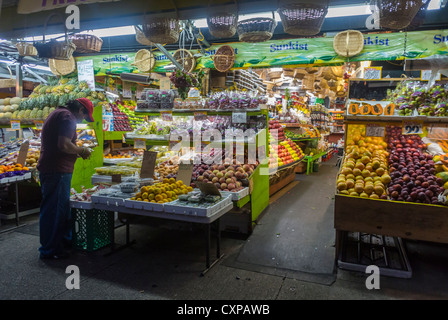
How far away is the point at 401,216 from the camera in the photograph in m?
3.05

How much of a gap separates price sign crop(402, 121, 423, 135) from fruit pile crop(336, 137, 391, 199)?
0.49 m

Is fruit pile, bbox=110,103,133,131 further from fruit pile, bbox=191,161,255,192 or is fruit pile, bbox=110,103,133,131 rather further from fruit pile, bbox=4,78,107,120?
fruit pile, bbox=191,161,255,192

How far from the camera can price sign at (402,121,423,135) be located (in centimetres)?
382

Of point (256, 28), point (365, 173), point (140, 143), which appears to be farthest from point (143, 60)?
point (365, 173)

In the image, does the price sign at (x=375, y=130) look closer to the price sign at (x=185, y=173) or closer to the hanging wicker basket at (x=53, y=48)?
the price sign at (x=185, y=173)

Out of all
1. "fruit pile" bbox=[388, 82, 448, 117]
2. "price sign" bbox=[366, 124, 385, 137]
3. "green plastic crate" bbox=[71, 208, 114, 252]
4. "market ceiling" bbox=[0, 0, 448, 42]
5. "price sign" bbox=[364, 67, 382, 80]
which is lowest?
"green plastic crate" bbox=[71, 208, 114, 252]

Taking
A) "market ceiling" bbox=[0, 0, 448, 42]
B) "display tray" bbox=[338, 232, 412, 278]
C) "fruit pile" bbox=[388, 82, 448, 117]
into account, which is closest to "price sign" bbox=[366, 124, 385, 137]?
"fruit pile" bbox=[388, 82, 448, 117]

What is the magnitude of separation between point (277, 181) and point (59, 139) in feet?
14.1

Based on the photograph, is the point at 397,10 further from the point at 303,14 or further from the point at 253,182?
the point at 253,182

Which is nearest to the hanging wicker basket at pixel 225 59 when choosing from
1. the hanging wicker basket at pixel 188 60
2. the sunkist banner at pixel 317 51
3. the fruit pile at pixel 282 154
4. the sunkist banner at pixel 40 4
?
the sunkist banner at pixel 317 51

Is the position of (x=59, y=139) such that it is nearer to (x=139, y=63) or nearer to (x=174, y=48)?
(x=139, y=63)

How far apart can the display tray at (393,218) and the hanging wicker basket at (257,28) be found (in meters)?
2.00

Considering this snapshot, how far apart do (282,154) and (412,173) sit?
364 centimetres

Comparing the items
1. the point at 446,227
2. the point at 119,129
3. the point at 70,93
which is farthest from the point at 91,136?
the point at 446,227
